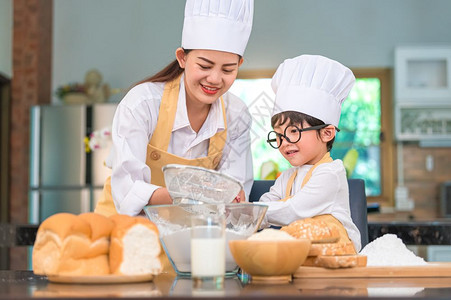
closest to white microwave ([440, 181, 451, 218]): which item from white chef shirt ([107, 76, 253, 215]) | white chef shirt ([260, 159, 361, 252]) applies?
white chef shirt ([107, 76, 253, 215])

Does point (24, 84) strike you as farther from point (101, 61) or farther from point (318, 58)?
point (318, 58)

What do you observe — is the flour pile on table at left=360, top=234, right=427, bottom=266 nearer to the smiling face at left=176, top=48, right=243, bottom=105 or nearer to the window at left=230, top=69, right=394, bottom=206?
the smiling face at left=176, top=48, right=243, bottom=105

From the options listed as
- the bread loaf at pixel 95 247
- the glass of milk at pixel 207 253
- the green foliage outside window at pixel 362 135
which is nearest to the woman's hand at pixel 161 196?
the bread loaf at pixel 95 247

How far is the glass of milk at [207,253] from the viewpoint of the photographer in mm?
937

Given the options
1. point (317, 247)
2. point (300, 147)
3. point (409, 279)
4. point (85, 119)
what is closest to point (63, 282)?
point (317, 247)

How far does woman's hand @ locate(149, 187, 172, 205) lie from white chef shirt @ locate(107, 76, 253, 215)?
0.02m

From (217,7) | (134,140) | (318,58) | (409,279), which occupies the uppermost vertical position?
(217,7)

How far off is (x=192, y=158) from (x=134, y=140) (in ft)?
0.76

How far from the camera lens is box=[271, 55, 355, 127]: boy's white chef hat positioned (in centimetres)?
161

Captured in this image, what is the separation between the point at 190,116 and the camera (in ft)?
6.10

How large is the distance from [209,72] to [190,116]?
23cm

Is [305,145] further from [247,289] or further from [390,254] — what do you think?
[247,289]

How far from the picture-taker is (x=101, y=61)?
245 inches

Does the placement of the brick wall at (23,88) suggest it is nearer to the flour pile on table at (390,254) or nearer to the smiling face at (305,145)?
the smiling face at (305,145)
